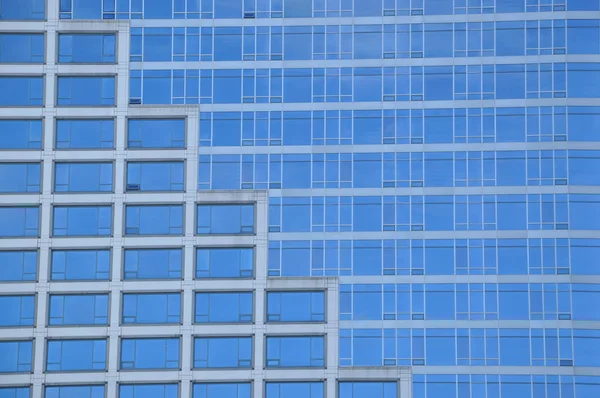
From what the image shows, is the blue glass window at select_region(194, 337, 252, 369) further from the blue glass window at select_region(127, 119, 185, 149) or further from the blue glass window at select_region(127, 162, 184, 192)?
the blue glass window at select_region(127, 119, 185, 149)

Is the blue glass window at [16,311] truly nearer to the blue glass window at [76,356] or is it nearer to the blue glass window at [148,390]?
the blue glass window at [76,356]

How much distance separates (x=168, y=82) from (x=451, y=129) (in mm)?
17535

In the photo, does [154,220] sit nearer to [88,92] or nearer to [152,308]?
[152,308]

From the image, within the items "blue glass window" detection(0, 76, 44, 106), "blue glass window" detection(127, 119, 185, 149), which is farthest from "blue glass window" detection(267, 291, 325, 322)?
"blue glass window" detection(0, 76, 44, 106)

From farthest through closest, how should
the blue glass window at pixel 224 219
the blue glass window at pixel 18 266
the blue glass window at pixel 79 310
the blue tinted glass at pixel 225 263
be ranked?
the blue glass window at pixel 18 266 < the blue glass window at pixel 224 219 < the blue glass window at pixel 79 310 < the blue tinted glass at pixel 225 263

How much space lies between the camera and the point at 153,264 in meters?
73.1

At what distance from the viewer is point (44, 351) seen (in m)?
72.4

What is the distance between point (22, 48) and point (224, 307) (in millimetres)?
20524

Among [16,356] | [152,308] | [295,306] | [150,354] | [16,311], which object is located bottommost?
[16,356]

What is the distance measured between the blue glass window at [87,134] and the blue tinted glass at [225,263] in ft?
30.6

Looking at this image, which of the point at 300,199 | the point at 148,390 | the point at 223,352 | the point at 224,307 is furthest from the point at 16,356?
the point at 300,199

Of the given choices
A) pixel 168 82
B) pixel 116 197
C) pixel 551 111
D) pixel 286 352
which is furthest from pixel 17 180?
pixel 551 111

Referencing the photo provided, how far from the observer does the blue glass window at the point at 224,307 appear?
72.5 metres

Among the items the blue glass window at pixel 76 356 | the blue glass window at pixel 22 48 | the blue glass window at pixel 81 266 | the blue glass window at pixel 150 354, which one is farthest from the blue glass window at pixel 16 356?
the blue glass window at pixel 22 48
